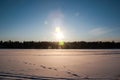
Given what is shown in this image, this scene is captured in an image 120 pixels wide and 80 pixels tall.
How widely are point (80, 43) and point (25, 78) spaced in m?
66.7

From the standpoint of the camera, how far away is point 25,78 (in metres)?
5.58

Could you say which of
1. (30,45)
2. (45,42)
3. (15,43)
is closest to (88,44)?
(45,42)

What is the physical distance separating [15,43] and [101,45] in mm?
34580

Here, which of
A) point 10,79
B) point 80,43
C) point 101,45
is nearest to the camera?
point 10,79

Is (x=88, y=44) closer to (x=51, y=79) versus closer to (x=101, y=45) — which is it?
(x=101, y=45)

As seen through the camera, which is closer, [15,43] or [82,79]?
[82,79]

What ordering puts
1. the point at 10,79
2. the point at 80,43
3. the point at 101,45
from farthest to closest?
1. the point at 80,43
2. the point at 101,45
3. the point at 10,79

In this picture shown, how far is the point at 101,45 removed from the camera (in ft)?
221

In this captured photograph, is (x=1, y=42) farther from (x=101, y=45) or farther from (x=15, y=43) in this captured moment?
(x=101, y=45)

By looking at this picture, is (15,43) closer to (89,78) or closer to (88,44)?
(88,44)

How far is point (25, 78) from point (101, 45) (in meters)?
64.1

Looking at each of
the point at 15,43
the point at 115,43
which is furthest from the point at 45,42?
the point at 115,43

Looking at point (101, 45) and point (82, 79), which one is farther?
point (101, 45)

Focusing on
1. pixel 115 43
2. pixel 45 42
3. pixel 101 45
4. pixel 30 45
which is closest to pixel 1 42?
pixel 30 45
